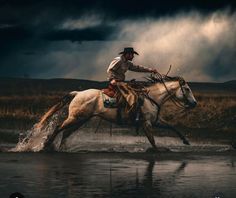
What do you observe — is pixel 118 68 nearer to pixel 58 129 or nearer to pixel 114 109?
pixel 114 109

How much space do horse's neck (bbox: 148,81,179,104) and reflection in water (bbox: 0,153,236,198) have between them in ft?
6.47

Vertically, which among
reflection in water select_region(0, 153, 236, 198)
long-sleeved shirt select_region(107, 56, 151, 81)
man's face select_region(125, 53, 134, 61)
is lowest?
reflection in water select_region(0, 153, 236, 198)

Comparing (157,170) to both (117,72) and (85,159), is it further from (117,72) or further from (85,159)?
(117,72)

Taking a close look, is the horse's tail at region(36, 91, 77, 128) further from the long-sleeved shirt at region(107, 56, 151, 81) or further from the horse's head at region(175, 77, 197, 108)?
the horse's head at region(175, 77, 197, 108)

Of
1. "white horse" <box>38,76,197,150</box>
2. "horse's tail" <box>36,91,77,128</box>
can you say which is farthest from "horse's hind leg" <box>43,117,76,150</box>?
"horse's tail" <box>36,91,77,128</box>

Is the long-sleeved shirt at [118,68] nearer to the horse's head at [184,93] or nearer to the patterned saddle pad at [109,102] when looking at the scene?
the patterned saddle pad at [109,102]

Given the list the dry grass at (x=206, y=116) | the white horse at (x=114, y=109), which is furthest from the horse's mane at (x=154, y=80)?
the dry grass at (x=206, y=116)

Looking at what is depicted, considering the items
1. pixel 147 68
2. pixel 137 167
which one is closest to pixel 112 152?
pixel 147 68

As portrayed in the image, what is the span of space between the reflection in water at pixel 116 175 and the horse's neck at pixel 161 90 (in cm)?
197

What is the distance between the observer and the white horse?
2091cm

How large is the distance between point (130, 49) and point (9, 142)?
438 centimetres

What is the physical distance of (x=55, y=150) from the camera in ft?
70.3

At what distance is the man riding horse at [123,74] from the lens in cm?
2059

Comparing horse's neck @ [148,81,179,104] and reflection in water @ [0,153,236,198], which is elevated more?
horse's neck @ [148,81,179,104]
